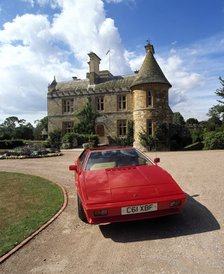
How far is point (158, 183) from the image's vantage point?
5109 mm

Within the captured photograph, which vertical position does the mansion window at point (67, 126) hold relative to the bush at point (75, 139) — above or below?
above

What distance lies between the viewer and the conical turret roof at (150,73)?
27.7m

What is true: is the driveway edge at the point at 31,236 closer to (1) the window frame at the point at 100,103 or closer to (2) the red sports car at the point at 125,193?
(2) the red sports car at the point at 125,193

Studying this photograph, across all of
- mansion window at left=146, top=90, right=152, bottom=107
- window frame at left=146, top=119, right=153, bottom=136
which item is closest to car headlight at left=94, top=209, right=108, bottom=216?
window frame at left=146, top=119, right=153, bottom=136

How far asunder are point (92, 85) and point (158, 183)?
32.0m

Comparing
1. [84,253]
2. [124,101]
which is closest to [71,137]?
[124,101]

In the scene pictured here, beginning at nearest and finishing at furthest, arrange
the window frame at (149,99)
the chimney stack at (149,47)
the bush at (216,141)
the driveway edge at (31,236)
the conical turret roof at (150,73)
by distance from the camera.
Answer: the driveway edge at (31,236) < the bush at (216,141) < the conical turret roof at (150,73) < the window frame at (149,99) < the chimney stack at (149,47)

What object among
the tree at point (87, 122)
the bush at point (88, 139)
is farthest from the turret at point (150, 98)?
the tree at point (87, 122)

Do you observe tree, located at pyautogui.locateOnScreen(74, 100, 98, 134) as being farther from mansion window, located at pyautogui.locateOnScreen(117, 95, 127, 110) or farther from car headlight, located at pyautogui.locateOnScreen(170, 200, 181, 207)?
car headlight, located at pyautogui.locateOnScreen(170, 200, 181, 207)

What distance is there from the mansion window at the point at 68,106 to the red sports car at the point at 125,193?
30.8 metres

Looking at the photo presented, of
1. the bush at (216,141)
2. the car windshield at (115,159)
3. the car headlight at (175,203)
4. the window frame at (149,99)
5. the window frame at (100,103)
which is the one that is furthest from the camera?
the window frame at (100,103)

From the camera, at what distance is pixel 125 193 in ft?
15.7

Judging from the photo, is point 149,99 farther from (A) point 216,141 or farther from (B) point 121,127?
(A) point 216,141

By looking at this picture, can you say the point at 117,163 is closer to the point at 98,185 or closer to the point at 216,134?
the point at 98,185
